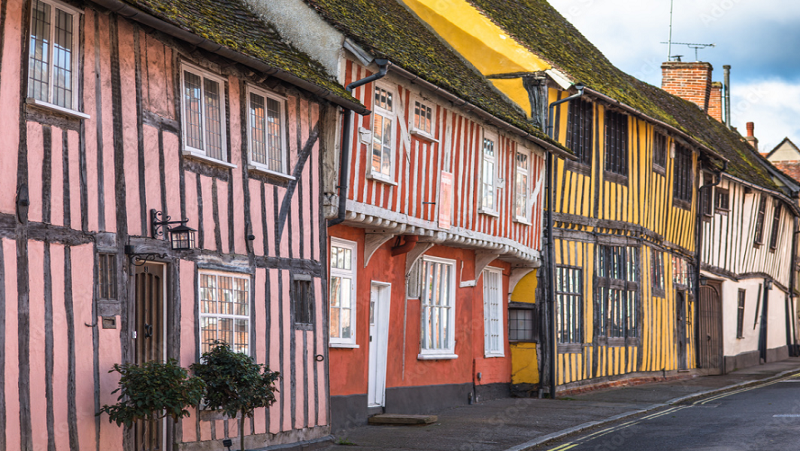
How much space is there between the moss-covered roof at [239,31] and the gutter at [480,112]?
122cm

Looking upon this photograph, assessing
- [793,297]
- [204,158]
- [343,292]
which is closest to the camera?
[204,158]

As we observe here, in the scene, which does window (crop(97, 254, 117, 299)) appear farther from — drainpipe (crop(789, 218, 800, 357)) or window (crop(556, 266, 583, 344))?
drainpipe (crop(789, 218, 800, 357))

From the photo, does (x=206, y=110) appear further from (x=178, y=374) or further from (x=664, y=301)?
(x=664, y=301)

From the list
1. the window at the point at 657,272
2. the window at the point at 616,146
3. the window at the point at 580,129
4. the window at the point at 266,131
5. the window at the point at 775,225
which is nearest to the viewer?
the window at the point at 266,131

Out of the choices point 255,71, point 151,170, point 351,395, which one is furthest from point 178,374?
point 351,395

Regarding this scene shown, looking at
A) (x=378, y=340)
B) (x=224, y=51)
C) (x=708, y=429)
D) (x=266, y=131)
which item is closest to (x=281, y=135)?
(x=266, y=131)

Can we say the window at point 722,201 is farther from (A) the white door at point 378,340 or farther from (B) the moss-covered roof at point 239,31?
(B) the moss-covered roof at point 239,31

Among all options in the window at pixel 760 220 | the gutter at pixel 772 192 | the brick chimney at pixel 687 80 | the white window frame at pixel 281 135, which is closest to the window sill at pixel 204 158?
the white window frame at pixel 281 135

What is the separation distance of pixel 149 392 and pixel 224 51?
11.7ft

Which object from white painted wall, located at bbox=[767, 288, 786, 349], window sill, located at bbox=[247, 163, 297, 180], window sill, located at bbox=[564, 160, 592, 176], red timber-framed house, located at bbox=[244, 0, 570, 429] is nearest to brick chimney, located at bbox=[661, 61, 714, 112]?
white painted wall, located at bbox=[767, 288, 786, 349]

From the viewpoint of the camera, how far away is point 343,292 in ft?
44.2

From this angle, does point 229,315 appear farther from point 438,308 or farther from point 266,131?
point 438,308

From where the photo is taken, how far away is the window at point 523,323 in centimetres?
1878

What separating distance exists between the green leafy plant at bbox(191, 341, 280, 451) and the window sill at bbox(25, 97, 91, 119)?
277 centimetres
